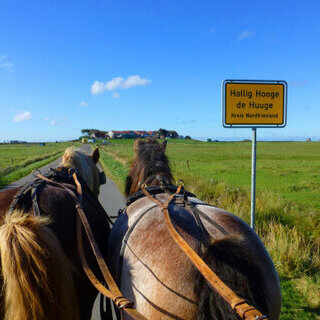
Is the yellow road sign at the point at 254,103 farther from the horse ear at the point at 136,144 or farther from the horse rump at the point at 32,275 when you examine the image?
the horse rump at the point at 32,275

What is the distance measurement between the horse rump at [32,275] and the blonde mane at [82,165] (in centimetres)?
223

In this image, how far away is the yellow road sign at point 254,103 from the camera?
4.59 m

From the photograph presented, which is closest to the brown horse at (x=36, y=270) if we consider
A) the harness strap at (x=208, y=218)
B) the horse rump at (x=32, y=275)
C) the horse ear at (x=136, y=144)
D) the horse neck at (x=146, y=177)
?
the horse rump at (x=32, y=275)

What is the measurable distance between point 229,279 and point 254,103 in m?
3.59

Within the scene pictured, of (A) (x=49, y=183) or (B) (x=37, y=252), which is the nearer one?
(B) (x=37, y=252)

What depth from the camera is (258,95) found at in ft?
15.2

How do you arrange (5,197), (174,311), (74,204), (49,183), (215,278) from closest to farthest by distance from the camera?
(215,278) → (174,311) → (5,197) → (74,204) → (49,183)

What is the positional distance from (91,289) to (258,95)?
3.80 m

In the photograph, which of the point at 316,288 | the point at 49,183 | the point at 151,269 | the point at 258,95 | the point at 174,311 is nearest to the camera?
the point at 174,311

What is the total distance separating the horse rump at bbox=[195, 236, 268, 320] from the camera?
1596 mm

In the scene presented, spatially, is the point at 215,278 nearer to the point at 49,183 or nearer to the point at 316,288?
the point at 49,183

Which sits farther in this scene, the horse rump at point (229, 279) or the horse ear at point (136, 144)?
the horse ear at point (136, 144)

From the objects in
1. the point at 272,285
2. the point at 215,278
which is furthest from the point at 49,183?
the point at 272,285

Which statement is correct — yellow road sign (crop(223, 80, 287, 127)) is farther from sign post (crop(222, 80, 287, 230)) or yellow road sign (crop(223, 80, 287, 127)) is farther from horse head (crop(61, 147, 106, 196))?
horse head (crop(61, 147, 106, 196))
